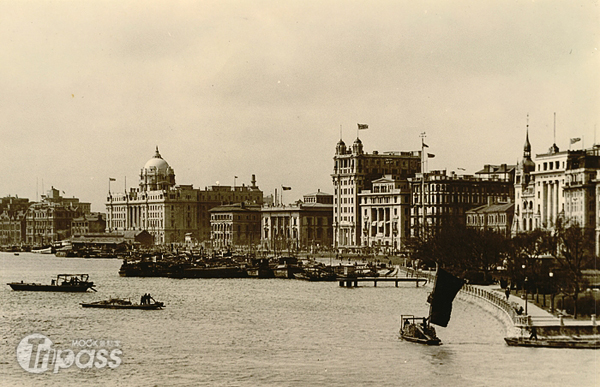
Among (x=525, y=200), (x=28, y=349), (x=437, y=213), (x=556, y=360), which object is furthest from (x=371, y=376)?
(x=437, y=213)

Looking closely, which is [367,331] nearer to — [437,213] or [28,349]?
[28,349]

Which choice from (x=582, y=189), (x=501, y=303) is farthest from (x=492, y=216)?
(x=501, y=303)

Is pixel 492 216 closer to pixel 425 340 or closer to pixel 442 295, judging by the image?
pixel 442 295

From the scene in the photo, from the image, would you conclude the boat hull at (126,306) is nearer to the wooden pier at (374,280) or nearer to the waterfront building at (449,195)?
the wooden pier at (374,280)

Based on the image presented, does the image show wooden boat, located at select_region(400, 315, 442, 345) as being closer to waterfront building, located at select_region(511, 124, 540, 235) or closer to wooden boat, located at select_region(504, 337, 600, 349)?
wooden boat, located at select_region(504, 337, 600, 349)

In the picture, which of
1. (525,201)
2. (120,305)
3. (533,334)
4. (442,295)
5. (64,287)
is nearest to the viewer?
(533,334)

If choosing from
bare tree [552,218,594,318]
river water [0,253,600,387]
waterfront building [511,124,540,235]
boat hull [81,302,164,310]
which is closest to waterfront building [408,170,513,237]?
waterfront building [511,124,540,235]

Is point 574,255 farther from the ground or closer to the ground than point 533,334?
farther from the ground
